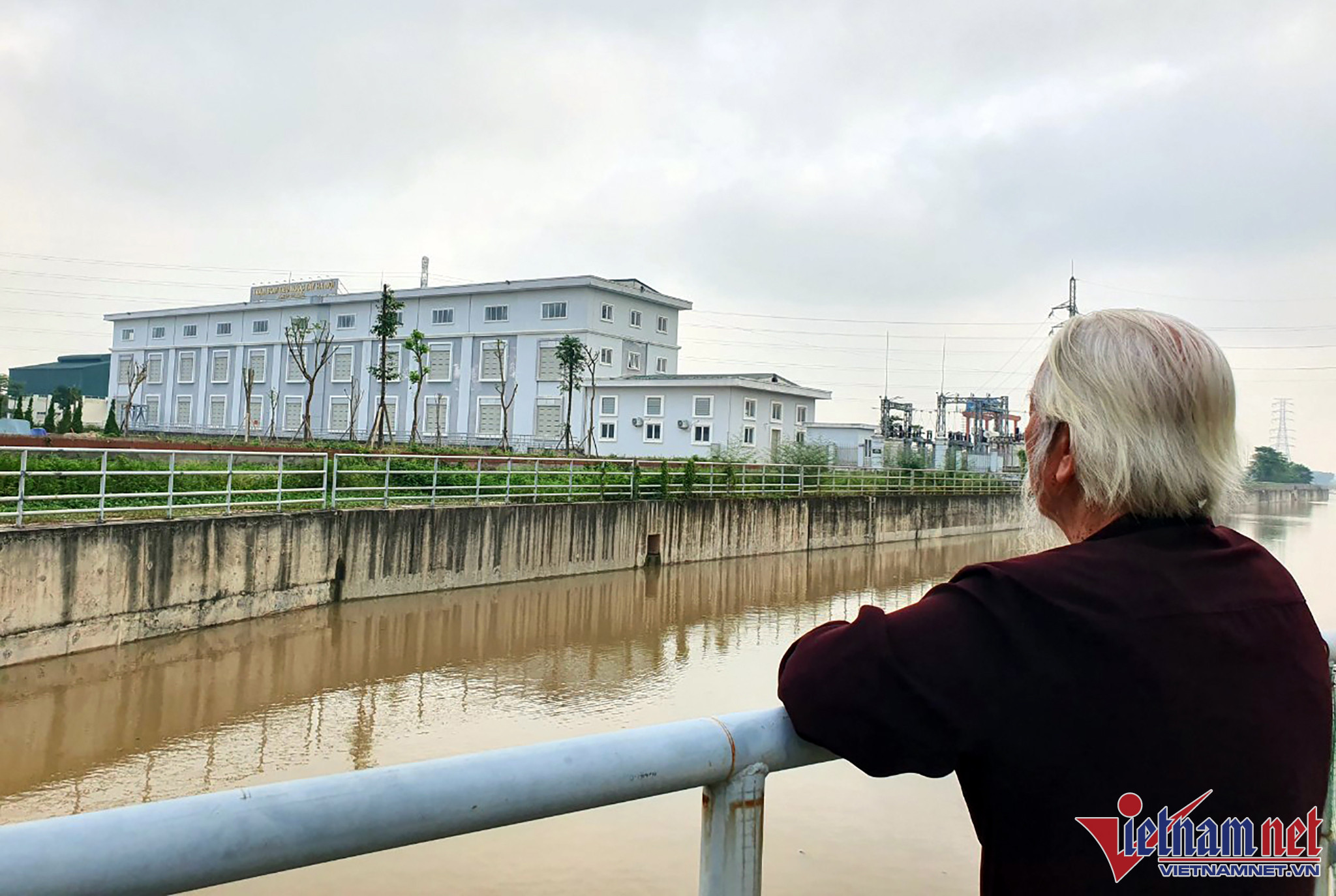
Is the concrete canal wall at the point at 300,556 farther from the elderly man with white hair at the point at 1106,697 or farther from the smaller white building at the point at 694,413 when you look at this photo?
the smaller white building at the point at 694,413

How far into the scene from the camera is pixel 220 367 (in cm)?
5462

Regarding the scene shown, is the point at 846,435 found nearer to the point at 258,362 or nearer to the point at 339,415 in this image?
the point at 339,415

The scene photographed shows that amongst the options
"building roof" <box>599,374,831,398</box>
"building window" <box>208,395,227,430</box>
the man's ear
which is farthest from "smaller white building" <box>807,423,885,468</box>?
the man's ear

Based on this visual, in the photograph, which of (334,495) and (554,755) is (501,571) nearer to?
(334,495)

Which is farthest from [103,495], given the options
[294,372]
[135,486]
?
[294,372]

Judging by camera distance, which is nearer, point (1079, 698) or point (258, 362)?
point (1079, 698)

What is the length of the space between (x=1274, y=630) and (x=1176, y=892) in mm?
321

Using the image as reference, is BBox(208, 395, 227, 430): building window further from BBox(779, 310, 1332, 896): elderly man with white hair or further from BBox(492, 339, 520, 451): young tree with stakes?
BBox(779, 310, 1332, 896): elderly man with white hair

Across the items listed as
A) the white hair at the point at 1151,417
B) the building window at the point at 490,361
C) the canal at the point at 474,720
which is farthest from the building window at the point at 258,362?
the white hair at the point at 1151,417

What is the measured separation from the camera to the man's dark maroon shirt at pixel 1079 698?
1120 mm

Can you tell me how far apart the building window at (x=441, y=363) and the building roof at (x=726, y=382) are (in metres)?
8.63

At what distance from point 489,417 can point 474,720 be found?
3780 centimetres

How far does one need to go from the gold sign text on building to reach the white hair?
180ft

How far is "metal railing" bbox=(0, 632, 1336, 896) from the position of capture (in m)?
0.86
